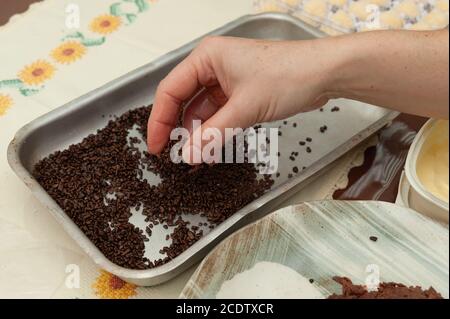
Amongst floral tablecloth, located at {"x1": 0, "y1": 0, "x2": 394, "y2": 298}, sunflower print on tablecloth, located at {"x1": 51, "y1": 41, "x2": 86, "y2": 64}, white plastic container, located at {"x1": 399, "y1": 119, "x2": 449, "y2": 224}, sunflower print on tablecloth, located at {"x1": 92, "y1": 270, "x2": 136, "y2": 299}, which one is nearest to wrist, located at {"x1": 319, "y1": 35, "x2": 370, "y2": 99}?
white plastic container, located at {"x1": 399, "y1": 119, "x2": 449, "y2": 224}

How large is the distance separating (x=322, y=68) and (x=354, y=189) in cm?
35

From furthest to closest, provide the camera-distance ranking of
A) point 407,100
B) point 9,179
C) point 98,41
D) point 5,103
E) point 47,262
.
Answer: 1. point 98,41
2. point 5,103
3. point 9,179
4. point 47,262
5. point 407,100

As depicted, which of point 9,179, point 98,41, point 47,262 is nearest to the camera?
point 47,262

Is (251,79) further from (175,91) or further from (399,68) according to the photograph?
(399,68)

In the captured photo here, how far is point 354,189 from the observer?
1033 millimetres

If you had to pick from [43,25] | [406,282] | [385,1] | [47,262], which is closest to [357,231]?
[406,282]

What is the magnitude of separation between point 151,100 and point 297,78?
50 centimetres

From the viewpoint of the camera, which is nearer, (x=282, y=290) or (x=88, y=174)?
(x=282, y=290)

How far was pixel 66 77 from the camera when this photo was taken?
130cm

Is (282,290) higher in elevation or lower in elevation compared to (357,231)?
lower

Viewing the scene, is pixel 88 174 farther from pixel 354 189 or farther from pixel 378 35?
pixel 378 35

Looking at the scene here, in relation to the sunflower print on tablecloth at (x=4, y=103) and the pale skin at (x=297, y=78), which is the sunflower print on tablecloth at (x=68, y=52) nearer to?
the sunflower print on tablecloth at (x=4, y=103)

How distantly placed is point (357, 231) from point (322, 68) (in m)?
0.24

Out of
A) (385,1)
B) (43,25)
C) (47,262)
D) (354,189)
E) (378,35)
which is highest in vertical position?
(378,35)
